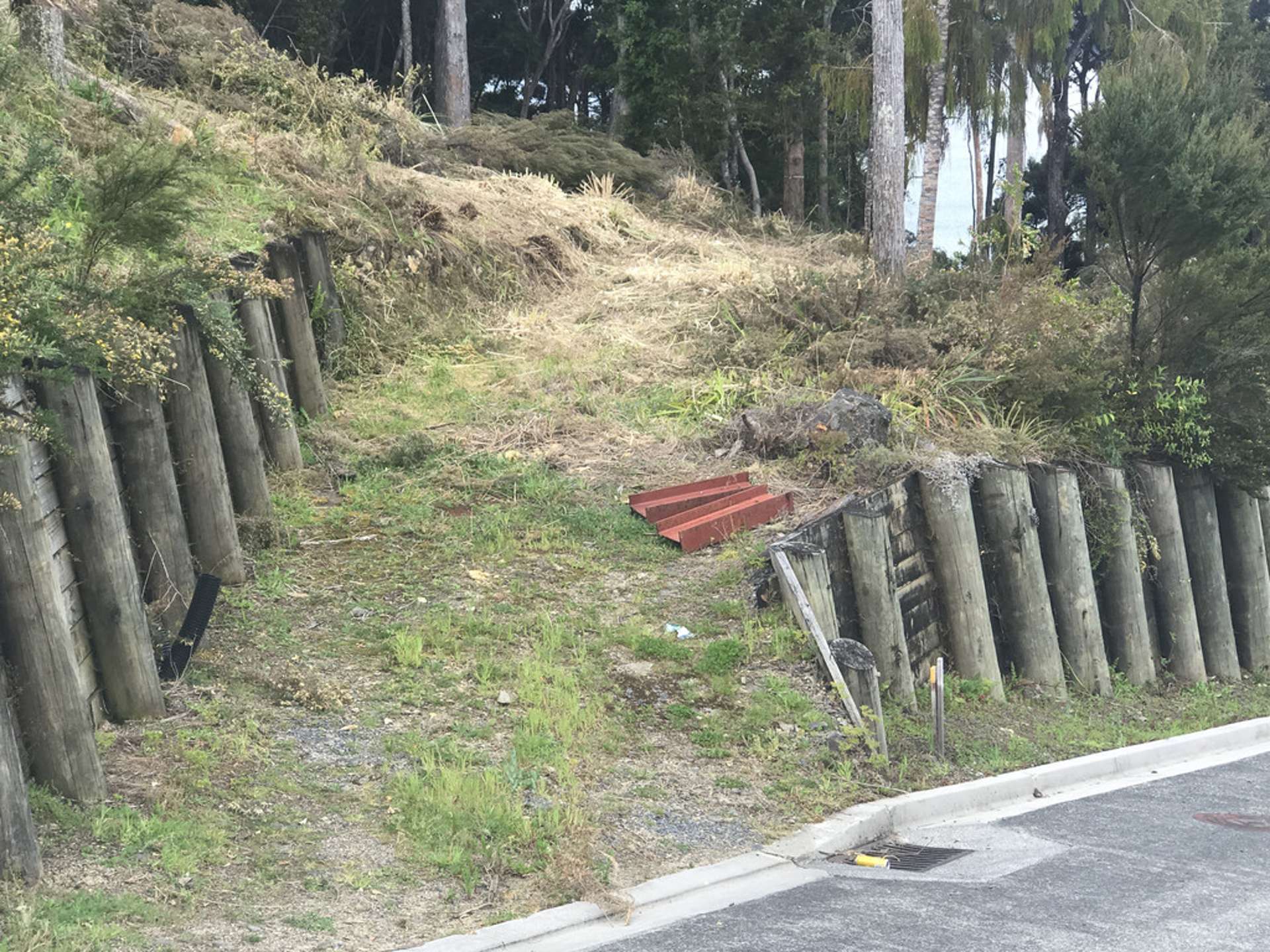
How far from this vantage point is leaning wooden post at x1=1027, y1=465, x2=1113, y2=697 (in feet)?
36.4

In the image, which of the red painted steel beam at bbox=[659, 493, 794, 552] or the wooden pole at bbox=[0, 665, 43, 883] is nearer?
the wooden pole at bbox=[0, 665, 43, 883]

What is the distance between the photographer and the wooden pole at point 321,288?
41.5 ft

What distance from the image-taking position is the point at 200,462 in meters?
8.05

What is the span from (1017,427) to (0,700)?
948 cm

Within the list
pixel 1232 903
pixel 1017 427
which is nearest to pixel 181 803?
pixel 1232 903

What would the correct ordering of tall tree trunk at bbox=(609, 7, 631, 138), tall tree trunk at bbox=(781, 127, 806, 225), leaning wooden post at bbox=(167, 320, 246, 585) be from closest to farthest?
1. leaning wooden post at bbox=(167, 320, 246, 585)
2. tall tree trunk at bbox=(609, 7, 631, 138)
3. tall tree trunk at bbox=(781, 127, 806, 225)

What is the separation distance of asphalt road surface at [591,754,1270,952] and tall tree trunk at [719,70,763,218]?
1796cm

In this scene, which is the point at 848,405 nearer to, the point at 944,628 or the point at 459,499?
the point at 944,628

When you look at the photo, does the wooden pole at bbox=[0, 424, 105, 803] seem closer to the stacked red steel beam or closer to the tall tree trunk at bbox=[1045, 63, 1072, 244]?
the stacked red steel beam

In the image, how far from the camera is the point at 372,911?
203 inches

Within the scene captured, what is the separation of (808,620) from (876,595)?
0.96 metres

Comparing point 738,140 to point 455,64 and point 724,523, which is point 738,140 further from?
point 724,523

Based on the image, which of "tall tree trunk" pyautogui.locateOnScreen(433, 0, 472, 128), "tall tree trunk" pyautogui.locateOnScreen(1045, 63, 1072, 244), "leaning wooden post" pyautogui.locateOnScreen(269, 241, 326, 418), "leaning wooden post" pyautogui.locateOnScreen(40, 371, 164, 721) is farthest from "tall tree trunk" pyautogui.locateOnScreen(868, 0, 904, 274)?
"tall tree trunk" pyautogui.locateOnScreen(1045, 63, 1072, 244)

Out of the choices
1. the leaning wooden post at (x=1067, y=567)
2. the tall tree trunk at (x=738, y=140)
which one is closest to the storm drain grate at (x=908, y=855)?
the leaning wooden post at (x=1067, y=567)
